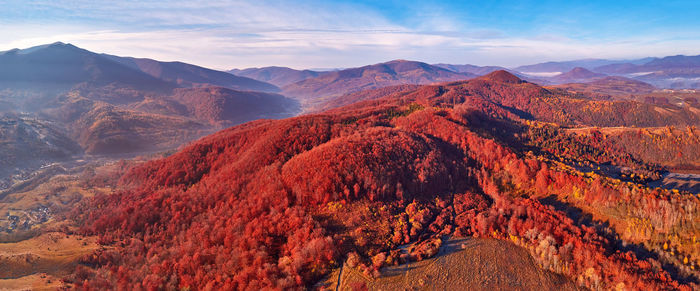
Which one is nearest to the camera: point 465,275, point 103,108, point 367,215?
point 465,275

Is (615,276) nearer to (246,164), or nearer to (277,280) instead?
(277,280)

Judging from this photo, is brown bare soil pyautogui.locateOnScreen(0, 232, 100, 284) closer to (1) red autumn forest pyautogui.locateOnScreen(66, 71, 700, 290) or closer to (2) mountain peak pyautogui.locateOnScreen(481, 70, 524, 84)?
(1) red autumn forest pyautogui.locateOnScreen(66, 71, 700, 290)

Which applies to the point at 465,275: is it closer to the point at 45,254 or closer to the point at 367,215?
the point at 367,215

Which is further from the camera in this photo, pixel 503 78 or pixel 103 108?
pixel 503 78

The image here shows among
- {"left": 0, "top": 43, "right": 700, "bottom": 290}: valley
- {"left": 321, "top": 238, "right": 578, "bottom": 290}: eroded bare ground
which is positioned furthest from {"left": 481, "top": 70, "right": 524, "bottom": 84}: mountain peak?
{"left": 321, "top": 238, "right": 578, "bottom": 290}: eroded bare ground

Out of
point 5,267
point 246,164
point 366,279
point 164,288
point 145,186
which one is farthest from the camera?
A: point 145,186

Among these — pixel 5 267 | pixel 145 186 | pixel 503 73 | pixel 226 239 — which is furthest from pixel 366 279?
pixel 503 73

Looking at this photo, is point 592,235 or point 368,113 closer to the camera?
point 592,235

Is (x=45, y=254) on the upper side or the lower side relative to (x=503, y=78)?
lower

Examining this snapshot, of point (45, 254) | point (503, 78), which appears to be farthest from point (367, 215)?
point (503, 78)
